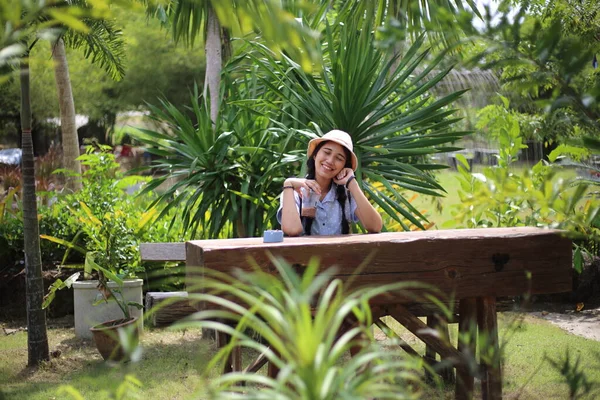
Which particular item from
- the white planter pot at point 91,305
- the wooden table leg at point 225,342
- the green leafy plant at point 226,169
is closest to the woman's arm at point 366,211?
the wooden table leg at point 225,342

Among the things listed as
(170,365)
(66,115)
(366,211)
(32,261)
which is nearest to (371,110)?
(366,211)

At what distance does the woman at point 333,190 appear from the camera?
436 centimetres

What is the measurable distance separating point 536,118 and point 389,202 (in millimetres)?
4558

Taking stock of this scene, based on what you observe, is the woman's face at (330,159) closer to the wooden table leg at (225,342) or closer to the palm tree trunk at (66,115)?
the wooden table leg at (225,342)

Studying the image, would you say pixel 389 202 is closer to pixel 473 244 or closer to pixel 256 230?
pixel 256 230

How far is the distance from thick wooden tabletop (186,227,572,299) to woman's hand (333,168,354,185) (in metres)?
0.63

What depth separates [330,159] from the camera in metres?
4.40

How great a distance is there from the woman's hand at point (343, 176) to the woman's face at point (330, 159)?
0.10ft

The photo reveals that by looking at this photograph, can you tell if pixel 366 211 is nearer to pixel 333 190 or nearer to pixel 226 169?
pixel 333 190

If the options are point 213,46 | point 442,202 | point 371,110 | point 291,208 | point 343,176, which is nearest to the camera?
point 291,208

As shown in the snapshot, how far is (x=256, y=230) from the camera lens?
633 cm

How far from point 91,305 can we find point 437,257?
12.6ft

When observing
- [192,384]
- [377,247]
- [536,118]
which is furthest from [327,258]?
[536,118]

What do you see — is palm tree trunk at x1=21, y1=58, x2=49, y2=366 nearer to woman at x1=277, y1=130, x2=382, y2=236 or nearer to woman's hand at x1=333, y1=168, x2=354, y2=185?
woman at x1=277, y1=130, x2=382, y2=236
